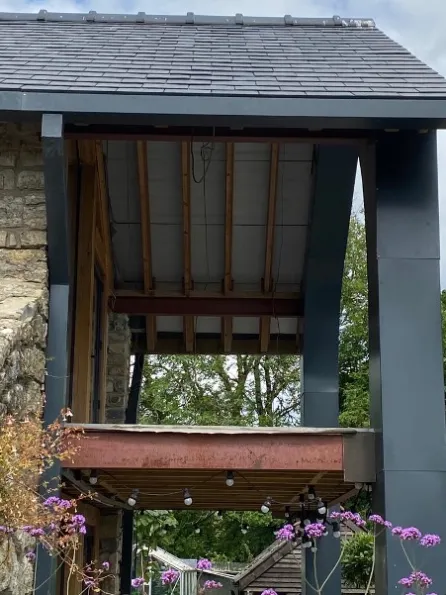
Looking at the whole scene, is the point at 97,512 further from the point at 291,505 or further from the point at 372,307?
the point at 372,307

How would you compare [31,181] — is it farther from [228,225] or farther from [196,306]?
[196,306]

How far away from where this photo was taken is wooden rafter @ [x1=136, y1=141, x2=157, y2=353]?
9.09 m

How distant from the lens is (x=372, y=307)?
625 cm

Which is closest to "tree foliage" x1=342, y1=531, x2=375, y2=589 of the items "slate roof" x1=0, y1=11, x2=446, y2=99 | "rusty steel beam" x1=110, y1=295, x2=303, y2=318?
"rusty steel beam" x1=110, y1=295, x2=303, y2=318

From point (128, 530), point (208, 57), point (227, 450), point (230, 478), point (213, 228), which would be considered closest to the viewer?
point (227, 450)

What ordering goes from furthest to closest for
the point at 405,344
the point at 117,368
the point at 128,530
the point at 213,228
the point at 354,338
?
the point at 354,338 → the point at 128,530 → the point at 117,368 → the point at 213,228 → the point at 405,344

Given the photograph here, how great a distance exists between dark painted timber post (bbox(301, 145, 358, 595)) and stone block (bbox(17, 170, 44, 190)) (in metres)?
3.25

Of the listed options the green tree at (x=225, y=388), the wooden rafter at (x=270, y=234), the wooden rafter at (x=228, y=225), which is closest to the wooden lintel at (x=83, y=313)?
the wooden rafter at (x=228, y=225)

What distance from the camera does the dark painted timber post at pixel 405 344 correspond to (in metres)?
5.66

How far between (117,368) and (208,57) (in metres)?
4.98

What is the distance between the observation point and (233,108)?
6.00 metres

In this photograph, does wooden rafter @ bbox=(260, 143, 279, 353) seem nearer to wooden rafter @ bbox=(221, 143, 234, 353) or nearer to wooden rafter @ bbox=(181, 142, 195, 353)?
wooden rafter @ bbox=(221, 143, 234, 353)

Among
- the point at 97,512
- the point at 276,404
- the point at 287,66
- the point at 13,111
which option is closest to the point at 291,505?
the point at 97,512

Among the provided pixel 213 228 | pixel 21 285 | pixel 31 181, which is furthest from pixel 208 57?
pixel 213 228
